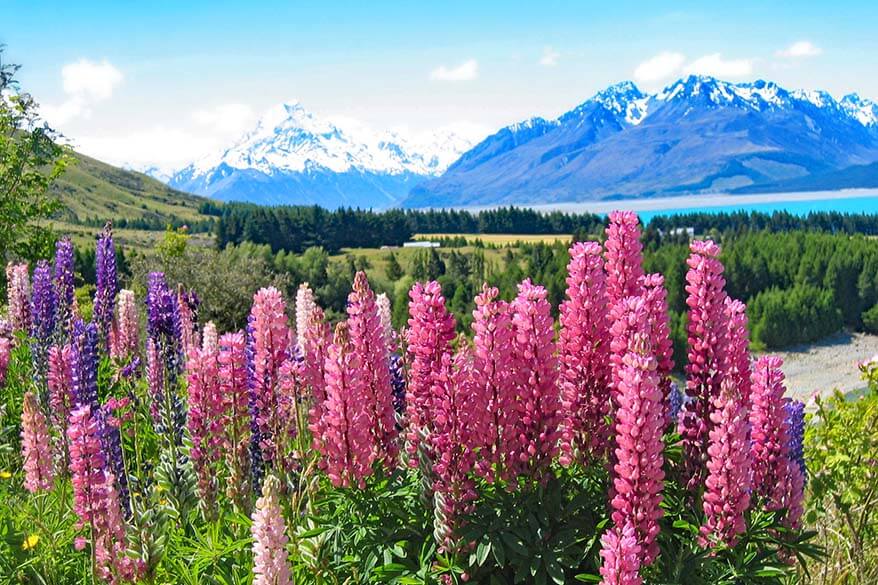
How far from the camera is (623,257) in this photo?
5797mm

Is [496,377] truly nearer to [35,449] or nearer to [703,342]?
[703,342]

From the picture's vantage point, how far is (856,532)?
765 cm

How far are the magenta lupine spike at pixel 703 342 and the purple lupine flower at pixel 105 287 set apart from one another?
8.63m

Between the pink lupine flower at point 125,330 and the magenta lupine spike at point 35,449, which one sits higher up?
the pink lupine flower at point 125,330

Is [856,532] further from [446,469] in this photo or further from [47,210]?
[47,210]

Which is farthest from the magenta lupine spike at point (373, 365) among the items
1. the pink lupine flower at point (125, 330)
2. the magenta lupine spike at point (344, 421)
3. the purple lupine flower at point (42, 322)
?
the purple lupine flower at point (42, 322)

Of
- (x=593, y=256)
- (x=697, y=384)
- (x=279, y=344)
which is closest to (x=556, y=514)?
(x=697, y=384)

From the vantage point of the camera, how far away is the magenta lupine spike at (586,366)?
17.4ft

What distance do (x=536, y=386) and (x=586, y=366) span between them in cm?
46

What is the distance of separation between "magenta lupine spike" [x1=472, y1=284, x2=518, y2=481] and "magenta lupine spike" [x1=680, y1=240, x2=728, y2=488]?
1266 mm

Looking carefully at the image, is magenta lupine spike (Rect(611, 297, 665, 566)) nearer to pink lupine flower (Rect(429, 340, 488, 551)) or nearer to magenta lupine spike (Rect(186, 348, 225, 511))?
pink lupine flower (Rect(429, 340, 488, 551))

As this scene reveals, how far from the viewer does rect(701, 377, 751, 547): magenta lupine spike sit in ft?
15.7

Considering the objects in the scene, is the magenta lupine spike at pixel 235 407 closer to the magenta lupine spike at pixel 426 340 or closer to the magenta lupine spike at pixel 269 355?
the magenta lupine spike at pixel 269 355

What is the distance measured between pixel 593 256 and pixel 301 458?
8.98 ft
